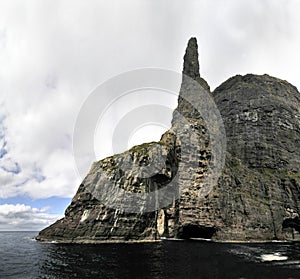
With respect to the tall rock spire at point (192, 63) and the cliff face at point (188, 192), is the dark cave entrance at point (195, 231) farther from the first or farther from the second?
the tall rock spire at point (192, 63)

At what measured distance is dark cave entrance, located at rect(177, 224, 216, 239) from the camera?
348 feet

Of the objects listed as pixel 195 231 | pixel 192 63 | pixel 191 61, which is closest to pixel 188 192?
pixel 195 231

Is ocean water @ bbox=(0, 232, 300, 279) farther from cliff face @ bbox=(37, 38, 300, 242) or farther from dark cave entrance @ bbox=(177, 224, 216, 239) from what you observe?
dark cave entrance @ bbox=(177, 224, 216, 239)

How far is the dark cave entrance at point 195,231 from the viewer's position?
4181 inches

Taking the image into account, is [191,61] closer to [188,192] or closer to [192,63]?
[192,63]

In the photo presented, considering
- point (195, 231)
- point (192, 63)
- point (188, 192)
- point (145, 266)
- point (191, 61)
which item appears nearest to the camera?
point (145, 266)

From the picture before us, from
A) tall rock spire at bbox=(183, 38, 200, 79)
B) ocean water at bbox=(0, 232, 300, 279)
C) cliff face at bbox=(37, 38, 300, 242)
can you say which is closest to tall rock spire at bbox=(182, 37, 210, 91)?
tall rock spire at bbox=(183, 38, 200, 79)

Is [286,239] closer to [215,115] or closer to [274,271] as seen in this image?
[215,115]

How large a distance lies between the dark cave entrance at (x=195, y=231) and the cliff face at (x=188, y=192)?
0.39 metres

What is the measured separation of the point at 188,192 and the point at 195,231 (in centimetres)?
1559

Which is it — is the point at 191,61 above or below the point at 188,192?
above

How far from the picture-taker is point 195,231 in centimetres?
10975

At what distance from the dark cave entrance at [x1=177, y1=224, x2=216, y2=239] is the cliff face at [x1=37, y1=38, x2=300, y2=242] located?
0.39 m

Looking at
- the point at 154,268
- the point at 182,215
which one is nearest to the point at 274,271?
the point at 154,268
